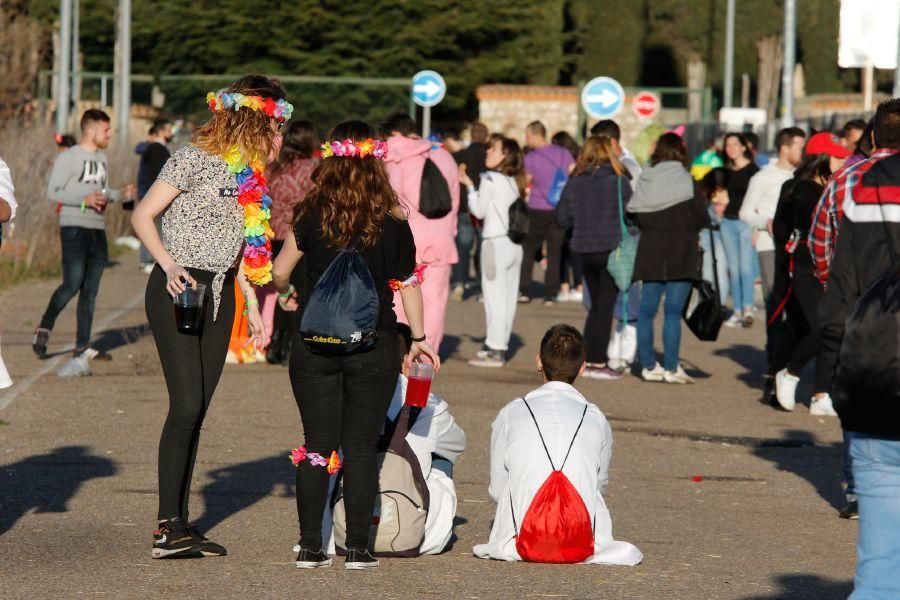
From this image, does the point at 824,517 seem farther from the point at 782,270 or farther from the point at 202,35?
the point at 202,35

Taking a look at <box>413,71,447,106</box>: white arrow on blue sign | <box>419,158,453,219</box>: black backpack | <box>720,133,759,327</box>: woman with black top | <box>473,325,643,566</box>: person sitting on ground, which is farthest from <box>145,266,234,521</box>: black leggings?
<box>413,71,447,106</box>: white arrow on blue sign

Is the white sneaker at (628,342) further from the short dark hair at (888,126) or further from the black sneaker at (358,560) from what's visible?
the black sneaker at (358,560)

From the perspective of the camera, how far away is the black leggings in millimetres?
6754

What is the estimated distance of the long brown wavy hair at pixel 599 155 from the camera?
13.0 meters

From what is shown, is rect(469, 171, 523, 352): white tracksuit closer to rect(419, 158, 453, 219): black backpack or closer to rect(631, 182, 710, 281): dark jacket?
rect(631, 182, 710, 281): dark jacket

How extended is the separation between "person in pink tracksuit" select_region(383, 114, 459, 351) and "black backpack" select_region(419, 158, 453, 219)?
0.13 ft

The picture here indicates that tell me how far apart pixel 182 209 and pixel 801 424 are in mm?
5833

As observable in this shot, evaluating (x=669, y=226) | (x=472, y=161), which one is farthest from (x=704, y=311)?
(x=472, y=161)

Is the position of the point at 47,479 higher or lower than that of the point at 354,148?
lower

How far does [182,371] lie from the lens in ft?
22.2

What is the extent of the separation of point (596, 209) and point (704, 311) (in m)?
1.16

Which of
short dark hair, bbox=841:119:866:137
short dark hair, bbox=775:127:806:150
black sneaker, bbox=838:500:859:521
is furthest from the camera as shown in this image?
short dark hair, bbox=775:127:806:150

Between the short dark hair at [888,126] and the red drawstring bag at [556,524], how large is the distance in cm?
177

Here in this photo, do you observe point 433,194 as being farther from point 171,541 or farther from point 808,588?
point 808,588
